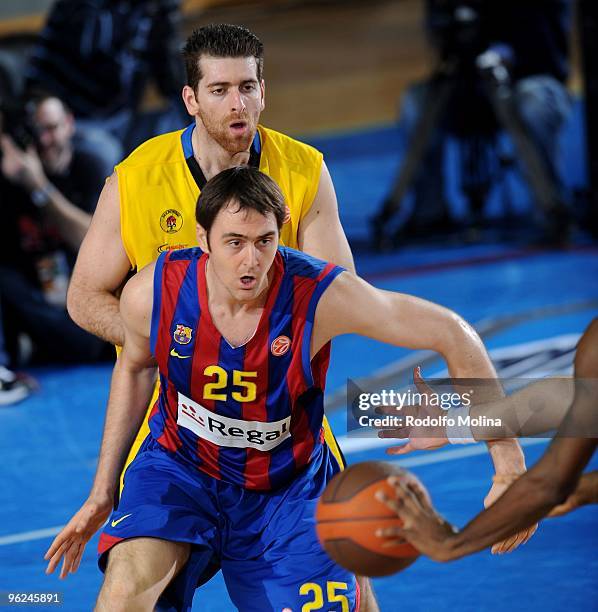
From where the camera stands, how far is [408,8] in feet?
75.5

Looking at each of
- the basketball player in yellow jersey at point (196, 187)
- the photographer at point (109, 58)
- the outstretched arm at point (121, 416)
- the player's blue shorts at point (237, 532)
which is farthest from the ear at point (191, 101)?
the photographer at point (109, 58)

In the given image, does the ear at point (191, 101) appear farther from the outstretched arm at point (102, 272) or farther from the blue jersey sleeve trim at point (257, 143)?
the outstretched arm at point (102, 272)

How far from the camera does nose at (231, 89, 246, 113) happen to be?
4.19 metres

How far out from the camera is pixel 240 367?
385 cm

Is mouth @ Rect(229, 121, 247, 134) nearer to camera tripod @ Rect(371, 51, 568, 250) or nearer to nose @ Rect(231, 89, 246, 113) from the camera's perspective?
nose @ Rect(231, 89, 246, 113)

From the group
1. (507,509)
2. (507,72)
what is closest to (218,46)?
(507,509)

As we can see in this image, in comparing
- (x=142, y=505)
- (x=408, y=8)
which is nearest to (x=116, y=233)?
(x=142, y=505)

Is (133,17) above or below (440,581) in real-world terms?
above

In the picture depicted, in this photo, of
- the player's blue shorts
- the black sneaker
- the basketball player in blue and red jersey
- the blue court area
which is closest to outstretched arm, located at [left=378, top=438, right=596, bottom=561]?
the basketball player in blue and red jersey

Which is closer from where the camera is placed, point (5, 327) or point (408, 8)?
point (5, 327)

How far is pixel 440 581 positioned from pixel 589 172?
7.65 m

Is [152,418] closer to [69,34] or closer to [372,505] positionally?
[372,505]

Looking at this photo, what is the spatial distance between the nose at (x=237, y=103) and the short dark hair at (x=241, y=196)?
444 mm

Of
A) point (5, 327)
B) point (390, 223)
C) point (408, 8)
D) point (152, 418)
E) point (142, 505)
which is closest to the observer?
point (142, 505)
